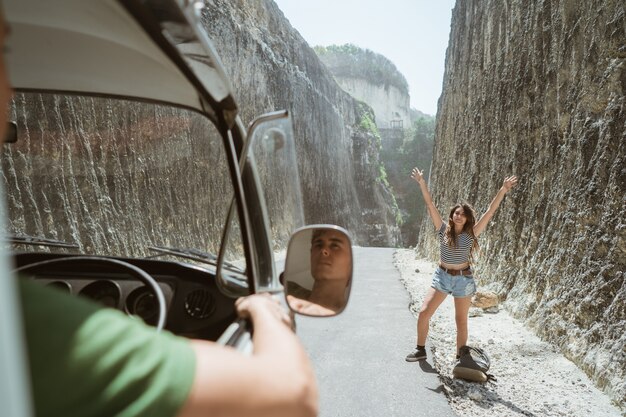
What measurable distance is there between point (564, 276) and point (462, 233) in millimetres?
1639

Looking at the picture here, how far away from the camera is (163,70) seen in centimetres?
144

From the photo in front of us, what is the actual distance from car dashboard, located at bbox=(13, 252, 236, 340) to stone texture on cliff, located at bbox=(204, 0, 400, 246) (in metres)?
21.3

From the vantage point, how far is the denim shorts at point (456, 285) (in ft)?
15.2

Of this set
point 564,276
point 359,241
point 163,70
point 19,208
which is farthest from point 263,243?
point 359,241

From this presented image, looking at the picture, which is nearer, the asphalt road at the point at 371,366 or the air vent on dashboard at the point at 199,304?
the air vent on dashboard at the point at 199,304

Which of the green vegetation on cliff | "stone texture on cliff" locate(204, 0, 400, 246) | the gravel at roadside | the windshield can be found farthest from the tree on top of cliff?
the gravel at roadside

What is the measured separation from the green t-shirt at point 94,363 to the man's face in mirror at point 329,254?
82 cm

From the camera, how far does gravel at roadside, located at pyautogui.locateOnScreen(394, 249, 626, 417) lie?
3.83 m

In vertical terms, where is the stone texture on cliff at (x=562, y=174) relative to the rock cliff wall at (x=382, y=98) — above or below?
below

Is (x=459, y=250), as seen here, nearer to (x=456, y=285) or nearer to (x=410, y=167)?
(x=456, y=285)

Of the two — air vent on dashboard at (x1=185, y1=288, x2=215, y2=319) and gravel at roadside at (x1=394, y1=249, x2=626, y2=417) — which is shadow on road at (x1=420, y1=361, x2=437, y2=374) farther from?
air vent on dashboard at (x1=185, y1=288, x2=215, y2=319)

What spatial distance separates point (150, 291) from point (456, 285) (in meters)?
3.72

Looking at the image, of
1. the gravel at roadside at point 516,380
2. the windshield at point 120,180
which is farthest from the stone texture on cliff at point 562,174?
the windshield at point 120,180

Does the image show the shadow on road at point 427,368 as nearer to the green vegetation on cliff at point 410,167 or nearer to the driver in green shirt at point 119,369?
the driver in green shirt at point 119,369
